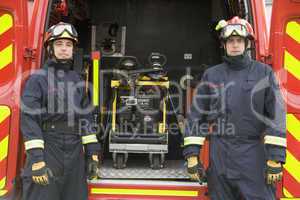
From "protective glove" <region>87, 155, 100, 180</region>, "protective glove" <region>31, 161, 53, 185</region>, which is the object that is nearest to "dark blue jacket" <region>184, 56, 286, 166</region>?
"protective glove" <region>87, 155, 100, 180</region>

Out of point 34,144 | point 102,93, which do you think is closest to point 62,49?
point 34,144

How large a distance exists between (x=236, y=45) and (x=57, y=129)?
126 cm

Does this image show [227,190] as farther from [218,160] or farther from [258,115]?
[258,115]

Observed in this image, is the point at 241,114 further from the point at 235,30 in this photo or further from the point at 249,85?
the point at 235,30

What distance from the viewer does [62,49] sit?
2986 mm

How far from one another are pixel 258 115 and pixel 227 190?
511mm

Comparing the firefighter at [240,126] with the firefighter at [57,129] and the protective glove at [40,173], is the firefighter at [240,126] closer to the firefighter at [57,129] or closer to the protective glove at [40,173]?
the firefighter at [57,129]

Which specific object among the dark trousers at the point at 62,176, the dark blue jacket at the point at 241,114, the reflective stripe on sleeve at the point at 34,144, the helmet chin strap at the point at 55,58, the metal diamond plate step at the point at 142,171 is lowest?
the metal diamond plate step at the point at 142,171

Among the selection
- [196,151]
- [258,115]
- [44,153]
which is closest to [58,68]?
[44,153]

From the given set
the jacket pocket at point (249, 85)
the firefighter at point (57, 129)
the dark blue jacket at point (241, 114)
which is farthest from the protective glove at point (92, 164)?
the jacket pocket at point (249, 85)

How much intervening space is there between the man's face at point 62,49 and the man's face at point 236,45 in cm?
106

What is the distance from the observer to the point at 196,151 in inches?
113

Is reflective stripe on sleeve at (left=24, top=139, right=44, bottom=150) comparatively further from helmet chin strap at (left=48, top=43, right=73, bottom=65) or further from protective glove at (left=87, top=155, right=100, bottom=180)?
helmet chin strap at (left=48, top=43, right=73, bottom=65)

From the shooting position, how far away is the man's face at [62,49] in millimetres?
2988
